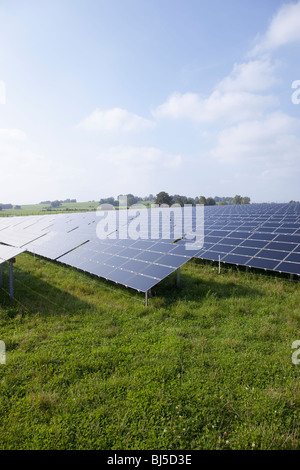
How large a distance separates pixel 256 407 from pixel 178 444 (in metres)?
1.77

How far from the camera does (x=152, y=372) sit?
19.1ft

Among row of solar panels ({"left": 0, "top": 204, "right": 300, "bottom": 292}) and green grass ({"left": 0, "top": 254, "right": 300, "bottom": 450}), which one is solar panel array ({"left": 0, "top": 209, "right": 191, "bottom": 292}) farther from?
green grass ({"left": 0, "top": 254, "right": 300, "bottom": 450})

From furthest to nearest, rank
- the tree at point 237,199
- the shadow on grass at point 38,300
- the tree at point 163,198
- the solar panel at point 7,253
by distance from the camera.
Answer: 1. the tree at point 237,199
2. the tree at point 163,198
3. the solar panel at point 7,253
4. the shadow on grass at point 38,300

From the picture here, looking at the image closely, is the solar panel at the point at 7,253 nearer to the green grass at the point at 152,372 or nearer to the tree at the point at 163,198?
the green grass at the point at 152,372

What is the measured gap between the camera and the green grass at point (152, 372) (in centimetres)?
431

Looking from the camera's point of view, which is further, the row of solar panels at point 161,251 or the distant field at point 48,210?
the distant field at point 48,210

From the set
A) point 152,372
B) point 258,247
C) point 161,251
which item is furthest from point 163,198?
point 152,372

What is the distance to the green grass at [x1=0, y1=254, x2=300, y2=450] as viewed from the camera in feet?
14.1

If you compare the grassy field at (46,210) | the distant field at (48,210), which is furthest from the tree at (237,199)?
the grassy field at (46,210)

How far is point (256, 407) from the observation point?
475 centimetres

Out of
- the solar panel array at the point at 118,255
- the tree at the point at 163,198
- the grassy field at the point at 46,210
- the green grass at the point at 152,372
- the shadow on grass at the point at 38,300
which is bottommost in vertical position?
the green grass at the point at 152,372

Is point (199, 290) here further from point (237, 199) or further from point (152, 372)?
point (237, 199)
